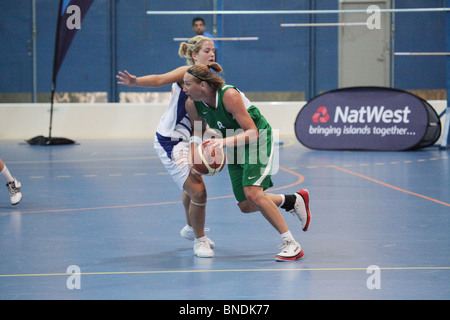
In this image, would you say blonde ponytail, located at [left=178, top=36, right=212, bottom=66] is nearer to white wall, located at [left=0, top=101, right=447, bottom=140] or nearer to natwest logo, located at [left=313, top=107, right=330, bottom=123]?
natwest logo, located at [left=313, top=107, right=330, bottom=123]

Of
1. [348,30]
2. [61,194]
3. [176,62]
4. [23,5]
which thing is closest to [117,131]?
[176,62]

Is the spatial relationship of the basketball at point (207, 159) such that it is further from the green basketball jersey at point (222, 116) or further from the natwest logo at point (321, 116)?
the natwest logo at point (321, 116)

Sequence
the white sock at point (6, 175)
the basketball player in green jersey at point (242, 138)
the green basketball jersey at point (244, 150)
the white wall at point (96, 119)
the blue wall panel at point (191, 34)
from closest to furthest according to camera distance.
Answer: the basketball player in green jersey at point (242, 138) < the green basketball jersey at point (244, 150) < the white sock at point (6, 175) < the white wall at point (96, 119) < the blue wall panel at point (191, 34)

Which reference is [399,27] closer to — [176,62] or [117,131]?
[176,62]

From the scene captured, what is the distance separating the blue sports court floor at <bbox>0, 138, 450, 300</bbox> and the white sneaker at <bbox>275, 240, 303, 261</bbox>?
0.06m

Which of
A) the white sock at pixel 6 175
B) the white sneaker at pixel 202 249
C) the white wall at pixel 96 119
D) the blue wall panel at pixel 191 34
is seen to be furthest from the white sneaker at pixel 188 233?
the blue wall panel at pixel 191 34

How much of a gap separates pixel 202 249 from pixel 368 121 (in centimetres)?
848

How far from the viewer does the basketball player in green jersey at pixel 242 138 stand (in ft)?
15.9

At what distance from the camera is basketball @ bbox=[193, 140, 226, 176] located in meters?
4.92

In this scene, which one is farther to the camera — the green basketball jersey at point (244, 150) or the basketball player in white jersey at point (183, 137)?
the basketball player in white jersey at point (183, 137)

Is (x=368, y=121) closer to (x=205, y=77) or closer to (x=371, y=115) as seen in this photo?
(x=371, y=115)

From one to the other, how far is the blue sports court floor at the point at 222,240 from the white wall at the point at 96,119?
6.67 metres

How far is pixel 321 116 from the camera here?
43.8 feet
